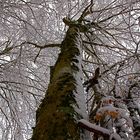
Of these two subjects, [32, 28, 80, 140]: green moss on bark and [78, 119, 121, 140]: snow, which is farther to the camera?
[32, 28, 80, 140]: green moss on bark

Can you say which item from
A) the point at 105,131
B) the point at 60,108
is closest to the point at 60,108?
the point at 60,108

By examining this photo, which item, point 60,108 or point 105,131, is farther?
point 60,108

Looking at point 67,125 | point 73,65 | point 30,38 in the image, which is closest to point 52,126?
point 67,125

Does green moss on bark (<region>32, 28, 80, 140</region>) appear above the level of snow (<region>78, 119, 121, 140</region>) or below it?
above

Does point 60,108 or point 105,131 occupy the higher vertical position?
point 60,108

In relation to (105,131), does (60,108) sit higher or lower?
higher

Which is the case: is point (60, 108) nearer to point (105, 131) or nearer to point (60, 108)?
point (60, 108)

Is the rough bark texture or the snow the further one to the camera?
the rough bark texture

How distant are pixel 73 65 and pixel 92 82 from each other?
9.3 inches

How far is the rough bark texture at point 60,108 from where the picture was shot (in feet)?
4.92

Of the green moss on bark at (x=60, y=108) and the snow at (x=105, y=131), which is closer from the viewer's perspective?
the snow at (x=105, y=131)

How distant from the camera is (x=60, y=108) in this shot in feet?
5.49

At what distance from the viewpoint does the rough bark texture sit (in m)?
1.50

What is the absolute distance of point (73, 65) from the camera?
228cm
